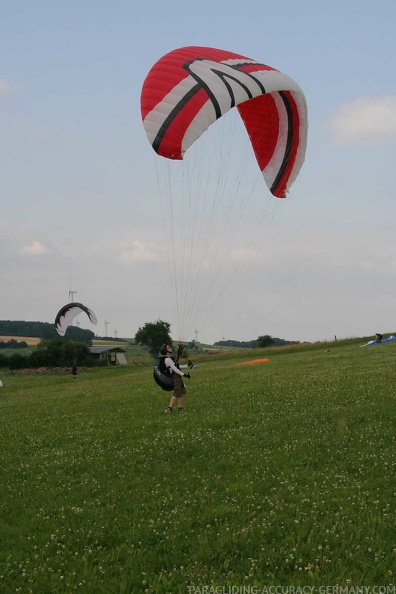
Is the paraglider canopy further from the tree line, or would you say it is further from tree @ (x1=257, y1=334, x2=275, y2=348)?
tree @ (x1=257, y1=334, x2=275, y2=348)

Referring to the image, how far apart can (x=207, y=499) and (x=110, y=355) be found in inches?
3446

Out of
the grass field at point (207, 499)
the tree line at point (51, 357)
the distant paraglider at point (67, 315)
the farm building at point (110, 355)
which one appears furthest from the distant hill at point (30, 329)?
the grass field at point (207, 499)

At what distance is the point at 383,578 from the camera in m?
7.24

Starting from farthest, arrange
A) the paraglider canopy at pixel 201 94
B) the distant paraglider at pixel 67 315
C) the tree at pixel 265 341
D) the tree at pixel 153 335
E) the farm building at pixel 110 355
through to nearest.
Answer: the tree at pixel 153 335
the tree at pixel 265 341
the farm building at pixel 110 355
the distant paraglider at pixel 67 315
the paraglider canopy at pixel 201 94

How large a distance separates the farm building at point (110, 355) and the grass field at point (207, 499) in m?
74.7

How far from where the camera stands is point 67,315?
66.2 metres

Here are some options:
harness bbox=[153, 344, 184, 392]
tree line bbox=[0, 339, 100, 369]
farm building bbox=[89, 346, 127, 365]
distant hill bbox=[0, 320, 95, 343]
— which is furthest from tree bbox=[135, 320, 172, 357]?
harness bbox=[153, 344, 184, 392]

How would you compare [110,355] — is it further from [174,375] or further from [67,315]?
[174,375]

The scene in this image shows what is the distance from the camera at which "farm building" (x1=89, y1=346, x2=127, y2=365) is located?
309ft

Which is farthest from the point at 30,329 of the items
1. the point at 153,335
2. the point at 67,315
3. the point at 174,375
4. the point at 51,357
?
the point at 174,375

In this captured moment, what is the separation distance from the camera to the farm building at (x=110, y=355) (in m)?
94.3

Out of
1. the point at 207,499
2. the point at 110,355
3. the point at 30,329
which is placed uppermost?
the point at 30,329

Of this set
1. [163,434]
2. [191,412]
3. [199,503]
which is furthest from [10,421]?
[199,503]

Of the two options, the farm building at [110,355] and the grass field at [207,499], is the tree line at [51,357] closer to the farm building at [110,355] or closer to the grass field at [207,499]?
the farm building at [110,355]
